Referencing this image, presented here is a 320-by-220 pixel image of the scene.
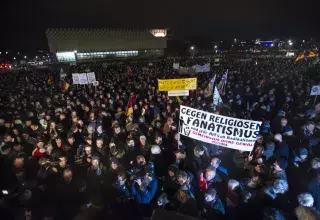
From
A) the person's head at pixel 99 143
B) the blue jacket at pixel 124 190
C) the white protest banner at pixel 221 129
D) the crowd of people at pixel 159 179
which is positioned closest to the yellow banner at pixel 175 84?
the crowd of people at pixel 159 179

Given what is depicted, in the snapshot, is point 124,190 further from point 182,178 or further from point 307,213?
point 307,213

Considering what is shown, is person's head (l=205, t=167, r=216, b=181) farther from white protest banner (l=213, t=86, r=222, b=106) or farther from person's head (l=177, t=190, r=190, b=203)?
white protest banner (l=213, t=86, r=222, b=106)

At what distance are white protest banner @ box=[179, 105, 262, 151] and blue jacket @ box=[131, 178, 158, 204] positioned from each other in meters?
1.62

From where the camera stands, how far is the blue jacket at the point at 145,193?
395cm

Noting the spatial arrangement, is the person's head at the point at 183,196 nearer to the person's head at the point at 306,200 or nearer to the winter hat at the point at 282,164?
the person's head at the point at 306,200

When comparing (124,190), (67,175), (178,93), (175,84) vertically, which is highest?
(175,84)

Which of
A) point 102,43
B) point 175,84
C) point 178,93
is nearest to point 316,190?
point 178,93

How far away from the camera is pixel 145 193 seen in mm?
3943

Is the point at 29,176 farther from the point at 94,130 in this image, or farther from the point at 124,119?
the point at 124,119

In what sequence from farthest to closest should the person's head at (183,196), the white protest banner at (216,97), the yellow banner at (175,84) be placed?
the yellow banner at (175,84)
the white protest banner at (216,97)
the person's head at (183,196)

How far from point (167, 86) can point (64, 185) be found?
6.30 metres

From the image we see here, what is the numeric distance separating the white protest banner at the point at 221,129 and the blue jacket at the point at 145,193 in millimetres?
1624

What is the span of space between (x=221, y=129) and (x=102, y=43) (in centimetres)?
7736

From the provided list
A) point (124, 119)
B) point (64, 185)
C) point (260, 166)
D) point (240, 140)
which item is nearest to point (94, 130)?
point (124, 119)
